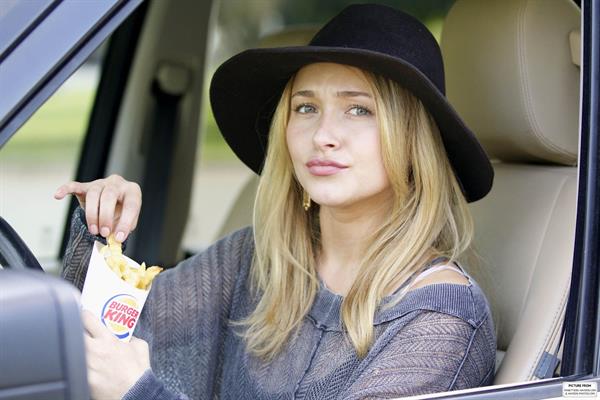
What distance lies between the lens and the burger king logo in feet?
5.09

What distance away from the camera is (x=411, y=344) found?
183 cm

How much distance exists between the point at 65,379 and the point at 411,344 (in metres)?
0.80

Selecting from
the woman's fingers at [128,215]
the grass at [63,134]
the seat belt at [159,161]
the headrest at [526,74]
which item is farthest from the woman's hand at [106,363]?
the seat belt at [159,161]

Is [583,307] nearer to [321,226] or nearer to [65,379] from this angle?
[321,226]

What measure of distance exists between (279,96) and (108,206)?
54 cm

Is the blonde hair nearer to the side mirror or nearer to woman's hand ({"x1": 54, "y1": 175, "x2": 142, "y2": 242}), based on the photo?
woman's hand ({"x1": 54, "y1": 175, "x2": 142, "y2": 242})

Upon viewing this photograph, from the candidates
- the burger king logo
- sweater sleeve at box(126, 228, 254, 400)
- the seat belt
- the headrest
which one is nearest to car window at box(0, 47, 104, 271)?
the seat belt

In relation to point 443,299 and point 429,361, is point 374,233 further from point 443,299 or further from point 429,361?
point 429,361

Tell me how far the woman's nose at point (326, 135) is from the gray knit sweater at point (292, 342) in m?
0.32

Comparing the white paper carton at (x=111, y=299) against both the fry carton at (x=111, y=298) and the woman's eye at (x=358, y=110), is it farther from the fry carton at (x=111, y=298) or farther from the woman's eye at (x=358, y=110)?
the woman's eye at (x=358, y=110)

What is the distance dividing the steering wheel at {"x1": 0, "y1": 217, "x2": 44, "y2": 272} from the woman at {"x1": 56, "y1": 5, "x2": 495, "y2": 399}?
246 mm

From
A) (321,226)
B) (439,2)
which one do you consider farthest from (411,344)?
(439,2)

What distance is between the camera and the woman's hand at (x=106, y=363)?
4.78 feet

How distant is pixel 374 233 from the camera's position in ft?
6.98
